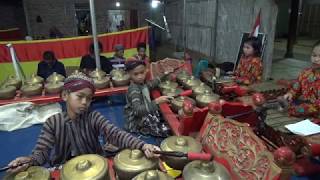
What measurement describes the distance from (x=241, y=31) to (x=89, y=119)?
512 cm

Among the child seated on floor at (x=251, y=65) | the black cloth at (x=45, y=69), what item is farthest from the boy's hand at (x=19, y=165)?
the black cloth at (x=45, y=69)

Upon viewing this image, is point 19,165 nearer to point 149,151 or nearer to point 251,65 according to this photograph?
point 149,151

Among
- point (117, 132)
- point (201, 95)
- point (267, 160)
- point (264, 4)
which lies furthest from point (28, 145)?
point (264, 4)

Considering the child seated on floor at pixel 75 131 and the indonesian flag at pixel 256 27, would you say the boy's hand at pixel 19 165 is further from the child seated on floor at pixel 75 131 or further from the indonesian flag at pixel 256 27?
the indonesian flag at pixel 256 27

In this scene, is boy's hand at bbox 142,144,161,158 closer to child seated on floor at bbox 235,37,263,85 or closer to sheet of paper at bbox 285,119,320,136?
sheet of paper at bbox 285,119,320,136

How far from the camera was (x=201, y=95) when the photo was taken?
3.01m

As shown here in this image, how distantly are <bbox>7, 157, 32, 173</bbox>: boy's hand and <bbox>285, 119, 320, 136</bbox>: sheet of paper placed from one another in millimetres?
2019

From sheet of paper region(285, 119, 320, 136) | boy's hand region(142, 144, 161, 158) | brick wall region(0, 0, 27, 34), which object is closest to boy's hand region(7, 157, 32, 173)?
boy's hand region(142, 144, 161, 158)

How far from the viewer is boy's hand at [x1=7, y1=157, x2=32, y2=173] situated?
146cm

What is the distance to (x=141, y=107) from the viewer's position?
8.57ft

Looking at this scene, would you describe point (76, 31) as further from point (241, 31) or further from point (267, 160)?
point (267, 160)

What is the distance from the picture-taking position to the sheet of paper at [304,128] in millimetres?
2154

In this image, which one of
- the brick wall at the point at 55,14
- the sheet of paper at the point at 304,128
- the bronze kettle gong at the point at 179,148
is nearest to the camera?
the bronze kettle gong at the point at 179,148

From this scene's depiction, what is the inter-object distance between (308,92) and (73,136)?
2644 millimetres
